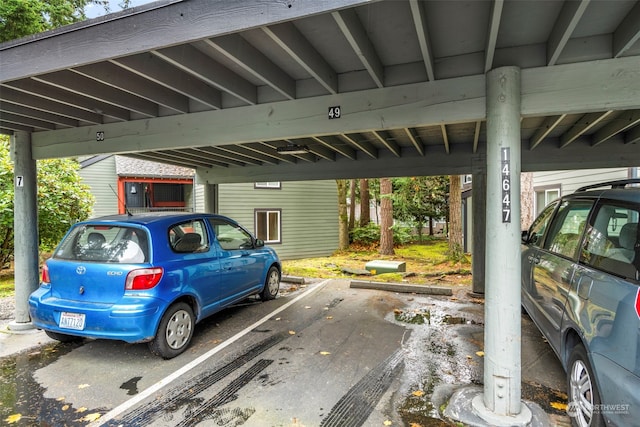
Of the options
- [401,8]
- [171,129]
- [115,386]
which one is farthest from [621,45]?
[115,386]

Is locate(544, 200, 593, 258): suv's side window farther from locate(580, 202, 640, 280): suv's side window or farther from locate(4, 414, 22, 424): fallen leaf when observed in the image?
locate(4, 414, 22, 424): fallen leaf

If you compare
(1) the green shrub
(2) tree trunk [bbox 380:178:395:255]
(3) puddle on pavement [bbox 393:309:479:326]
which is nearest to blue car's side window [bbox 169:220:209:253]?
(3) puddle on pavement [bbox 393:309:479:326]

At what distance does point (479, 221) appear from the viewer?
7047 mm

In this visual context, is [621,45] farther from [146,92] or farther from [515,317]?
[146,92]

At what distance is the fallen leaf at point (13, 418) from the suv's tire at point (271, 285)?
3.85 m

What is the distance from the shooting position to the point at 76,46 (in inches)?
115

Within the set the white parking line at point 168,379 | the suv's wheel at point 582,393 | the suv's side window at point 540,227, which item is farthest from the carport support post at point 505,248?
the white parking line at point 168,379

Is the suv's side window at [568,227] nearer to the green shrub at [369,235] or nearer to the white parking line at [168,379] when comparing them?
the white parking line at [168,379]

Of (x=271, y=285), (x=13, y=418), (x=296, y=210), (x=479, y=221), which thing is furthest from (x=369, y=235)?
(x=13, y=418)

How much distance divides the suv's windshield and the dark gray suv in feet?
13.6

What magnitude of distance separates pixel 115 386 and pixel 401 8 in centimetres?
433

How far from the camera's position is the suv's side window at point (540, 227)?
437 cm

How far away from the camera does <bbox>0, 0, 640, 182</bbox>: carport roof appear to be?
2.55m

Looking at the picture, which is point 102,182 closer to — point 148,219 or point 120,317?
point 148,219
